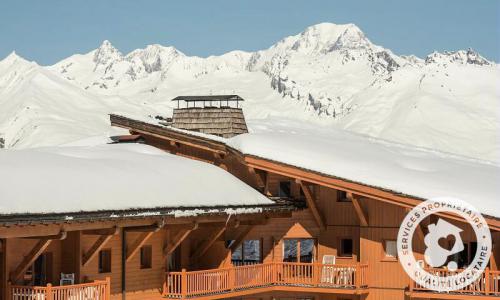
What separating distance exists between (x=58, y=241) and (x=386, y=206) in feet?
39.7

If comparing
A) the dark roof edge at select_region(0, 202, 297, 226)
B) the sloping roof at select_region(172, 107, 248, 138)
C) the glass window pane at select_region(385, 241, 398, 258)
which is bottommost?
the glass window pane at select_region(385, 241, 398, 258)

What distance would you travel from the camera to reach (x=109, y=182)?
2680 cm

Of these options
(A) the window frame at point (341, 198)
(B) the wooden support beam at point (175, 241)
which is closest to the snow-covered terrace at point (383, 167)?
(A) the window frame at point (341, 198)

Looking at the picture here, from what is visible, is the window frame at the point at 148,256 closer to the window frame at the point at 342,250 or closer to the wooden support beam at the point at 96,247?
the wooden support beam at the point at 96,247

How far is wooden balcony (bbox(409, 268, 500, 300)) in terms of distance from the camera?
2950cm

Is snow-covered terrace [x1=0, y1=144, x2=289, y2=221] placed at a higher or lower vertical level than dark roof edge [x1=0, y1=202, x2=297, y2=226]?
higher

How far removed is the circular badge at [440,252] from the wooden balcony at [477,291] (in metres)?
0.14

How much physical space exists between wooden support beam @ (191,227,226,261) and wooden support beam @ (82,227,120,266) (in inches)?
232

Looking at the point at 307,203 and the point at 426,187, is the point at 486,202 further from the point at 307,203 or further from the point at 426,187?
the point at 307,203

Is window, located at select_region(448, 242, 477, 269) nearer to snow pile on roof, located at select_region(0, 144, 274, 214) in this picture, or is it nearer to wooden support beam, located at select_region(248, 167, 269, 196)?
snow pile on roof, located at select_region(0, 144, 274, 214)

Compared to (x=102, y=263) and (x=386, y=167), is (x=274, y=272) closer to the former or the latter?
(x=386, y=167)

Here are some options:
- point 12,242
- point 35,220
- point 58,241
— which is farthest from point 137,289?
point 35,220

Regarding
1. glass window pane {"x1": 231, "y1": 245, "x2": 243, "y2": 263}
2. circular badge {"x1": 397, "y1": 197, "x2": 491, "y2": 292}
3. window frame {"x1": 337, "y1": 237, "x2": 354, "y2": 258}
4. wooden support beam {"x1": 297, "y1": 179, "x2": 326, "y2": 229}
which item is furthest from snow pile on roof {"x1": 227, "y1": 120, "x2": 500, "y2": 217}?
glass window pane {"x1": 231, "y1": 245, "x2": 243, "y2": 263}

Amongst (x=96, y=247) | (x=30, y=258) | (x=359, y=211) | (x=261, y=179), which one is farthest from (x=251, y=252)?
(x=30, y=258)
